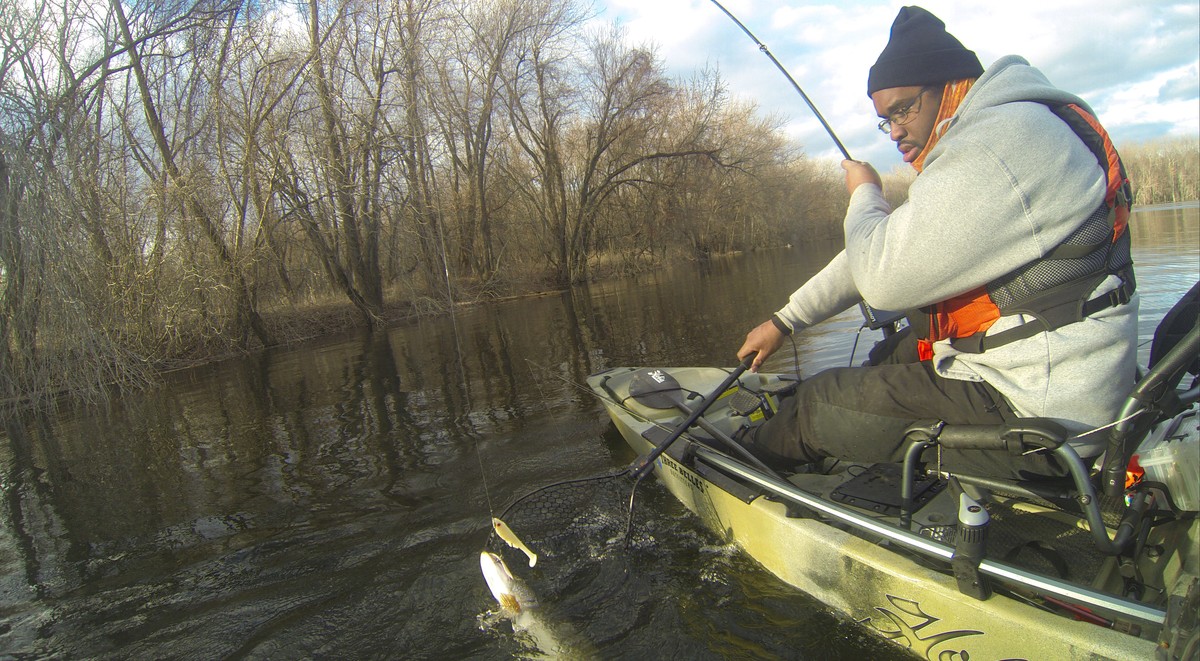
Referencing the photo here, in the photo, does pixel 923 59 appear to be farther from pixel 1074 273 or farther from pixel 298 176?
pixel 298 176

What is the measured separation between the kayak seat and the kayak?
11 mm

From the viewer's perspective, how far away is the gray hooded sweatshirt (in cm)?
184

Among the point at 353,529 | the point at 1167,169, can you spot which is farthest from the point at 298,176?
the point at 1167,169

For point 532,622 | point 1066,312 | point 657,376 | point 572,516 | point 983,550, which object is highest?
point 1066,312

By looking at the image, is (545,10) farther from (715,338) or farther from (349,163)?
(715,338)

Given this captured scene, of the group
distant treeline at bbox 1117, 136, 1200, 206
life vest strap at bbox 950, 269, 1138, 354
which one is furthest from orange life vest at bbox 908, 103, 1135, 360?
distant treeline at bbox 1117, 136, 1200, 206

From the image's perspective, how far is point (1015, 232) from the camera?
1.88 meters

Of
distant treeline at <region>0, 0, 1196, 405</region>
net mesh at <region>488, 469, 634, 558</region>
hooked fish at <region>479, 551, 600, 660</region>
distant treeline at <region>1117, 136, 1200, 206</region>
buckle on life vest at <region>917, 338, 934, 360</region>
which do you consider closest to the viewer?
buckle on life vest at <region>917, 338, 934, 360</region>

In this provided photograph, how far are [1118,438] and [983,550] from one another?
488 mm

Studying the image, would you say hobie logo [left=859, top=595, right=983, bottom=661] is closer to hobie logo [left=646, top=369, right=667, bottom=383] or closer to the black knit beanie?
the black knit beanie

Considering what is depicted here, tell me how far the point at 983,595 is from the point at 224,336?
1580cm

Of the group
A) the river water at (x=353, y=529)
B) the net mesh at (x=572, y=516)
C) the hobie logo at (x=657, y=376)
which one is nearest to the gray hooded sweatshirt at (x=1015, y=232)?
the river water at (x=353, y=529)

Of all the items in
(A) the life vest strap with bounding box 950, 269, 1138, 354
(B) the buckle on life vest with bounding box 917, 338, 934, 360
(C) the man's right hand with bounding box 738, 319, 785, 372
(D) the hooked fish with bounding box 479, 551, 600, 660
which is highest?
(A) the life vest strap with bounding box 950, 269, 1138, 354

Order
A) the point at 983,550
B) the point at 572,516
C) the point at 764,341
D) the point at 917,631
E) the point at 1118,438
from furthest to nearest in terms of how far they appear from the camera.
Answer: the point at 572,516
the point at 764,341
the point at 917,631
the point at 983,550
the point at 1118,438
